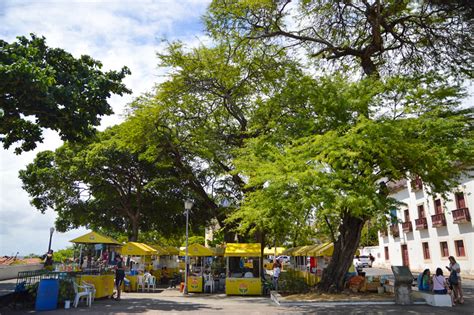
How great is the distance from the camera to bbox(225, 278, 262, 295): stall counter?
18.3m

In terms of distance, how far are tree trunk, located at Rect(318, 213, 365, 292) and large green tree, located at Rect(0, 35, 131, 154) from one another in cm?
1170

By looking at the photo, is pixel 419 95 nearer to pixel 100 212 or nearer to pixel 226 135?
pixel 226 135

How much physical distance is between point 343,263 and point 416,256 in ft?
83.5

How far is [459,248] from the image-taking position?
30.1 m

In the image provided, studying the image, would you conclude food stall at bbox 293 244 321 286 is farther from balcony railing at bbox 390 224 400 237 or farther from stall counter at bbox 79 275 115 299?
balcony railing at bbox 390 224 400 237

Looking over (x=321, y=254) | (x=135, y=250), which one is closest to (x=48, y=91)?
(x=135, y=250)

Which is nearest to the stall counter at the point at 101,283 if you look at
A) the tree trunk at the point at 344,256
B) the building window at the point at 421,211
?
the tree trunk at the point at 344,256

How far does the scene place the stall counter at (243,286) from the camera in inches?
720

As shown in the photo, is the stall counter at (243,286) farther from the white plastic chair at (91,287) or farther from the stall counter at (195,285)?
the white plastic chair at (91,287)

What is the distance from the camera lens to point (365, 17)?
18906mm

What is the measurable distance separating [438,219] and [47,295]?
3194cm

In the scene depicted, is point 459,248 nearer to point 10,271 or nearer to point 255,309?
point 255,309

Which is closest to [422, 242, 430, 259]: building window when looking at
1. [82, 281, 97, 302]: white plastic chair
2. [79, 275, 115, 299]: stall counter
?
[79, 275, 115, 299]: stall counter

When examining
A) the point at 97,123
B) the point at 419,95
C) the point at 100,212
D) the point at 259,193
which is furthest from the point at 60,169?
the point at 419,95
